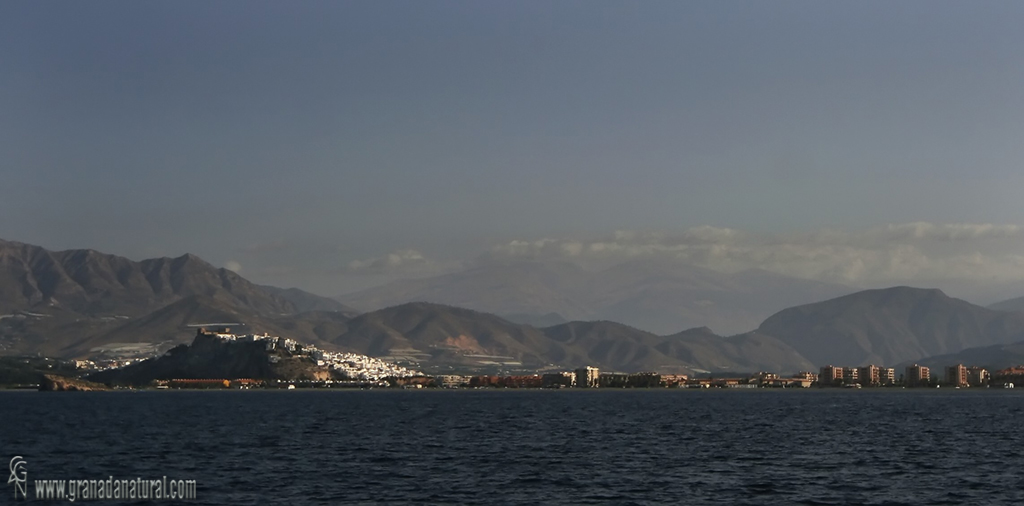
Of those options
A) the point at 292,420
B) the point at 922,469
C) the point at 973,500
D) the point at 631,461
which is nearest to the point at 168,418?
the point at 292,420

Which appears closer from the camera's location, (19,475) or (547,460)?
(19,475)

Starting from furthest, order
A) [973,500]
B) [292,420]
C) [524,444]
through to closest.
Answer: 1. [292,420]
2. [524,444]
3. [973,500]

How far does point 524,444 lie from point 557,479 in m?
35.5

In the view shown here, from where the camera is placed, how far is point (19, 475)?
3814 inches

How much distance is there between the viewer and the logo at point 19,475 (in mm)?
86312

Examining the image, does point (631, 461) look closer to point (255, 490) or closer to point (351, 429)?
point (255, 490)

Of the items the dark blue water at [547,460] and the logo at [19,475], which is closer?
the logo at [19,475]

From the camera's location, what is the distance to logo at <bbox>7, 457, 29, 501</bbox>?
86312mm

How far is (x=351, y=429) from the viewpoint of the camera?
158 metres

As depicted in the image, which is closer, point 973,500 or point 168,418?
point 973,500

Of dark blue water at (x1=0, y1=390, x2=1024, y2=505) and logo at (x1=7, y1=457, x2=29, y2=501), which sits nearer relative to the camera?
logo at (x1=7, y1=457, x2=29, y2=501)

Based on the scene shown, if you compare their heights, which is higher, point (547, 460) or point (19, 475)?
point (547, 460)

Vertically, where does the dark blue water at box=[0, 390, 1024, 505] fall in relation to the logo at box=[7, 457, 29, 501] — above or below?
above

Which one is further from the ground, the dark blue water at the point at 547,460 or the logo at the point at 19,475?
the dark blue water at the point at 547,460
